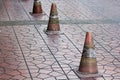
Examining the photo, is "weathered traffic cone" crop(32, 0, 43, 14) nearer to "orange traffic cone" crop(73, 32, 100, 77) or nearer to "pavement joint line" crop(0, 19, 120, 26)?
"pavement joint line" crop(0, 19, 120, 26)

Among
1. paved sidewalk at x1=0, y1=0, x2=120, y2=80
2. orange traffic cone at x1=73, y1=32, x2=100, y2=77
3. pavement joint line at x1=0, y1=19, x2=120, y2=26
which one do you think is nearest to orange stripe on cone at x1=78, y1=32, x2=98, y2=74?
orange traffic cone at x1=73, y1=32, x2=100, y2=77

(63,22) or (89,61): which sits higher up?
(89,61)

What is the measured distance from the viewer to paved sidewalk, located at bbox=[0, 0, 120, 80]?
5.23 m

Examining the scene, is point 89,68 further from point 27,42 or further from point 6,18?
point 6,18

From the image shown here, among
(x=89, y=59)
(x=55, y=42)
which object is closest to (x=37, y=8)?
(x=55, y=42)

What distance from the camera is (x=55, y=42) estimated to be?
677cm

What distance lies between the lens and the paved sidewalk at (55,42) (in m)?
5.23

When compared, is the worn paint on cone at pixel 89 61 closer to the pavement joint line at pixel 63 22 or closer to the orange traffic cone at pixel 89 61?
the orange traffic cone at pixel 89 61

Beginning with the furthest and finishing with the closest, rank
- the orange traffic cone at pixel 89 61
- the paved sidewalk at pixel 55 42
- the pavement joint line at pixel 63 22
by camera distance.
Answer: the pavement joint line at pixel 63 22
the paved sidewalk at pixel 55 42
the orange traffic cone at pixel 89 61

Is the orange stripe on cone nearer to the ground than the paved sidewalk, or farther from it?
farther from it

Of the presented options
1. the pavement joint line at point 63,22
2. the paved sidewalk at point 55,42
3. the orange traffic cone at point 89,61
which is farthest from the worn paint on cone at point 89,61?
the pavement joint line at point 63,22

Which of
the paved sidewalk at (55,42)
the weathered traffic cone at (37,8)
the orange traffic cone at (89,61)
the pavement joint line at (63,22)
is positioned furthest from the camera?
the weathered traffic cone at (37,8)

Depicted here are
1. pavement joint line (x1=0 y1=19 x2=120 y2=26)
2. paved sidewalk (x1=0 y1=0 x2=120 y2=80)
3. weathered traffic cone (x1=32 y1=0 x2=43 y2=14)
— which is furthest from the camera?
weathered traffic cone (x1=32 y1=0 x2=43 y2=14)

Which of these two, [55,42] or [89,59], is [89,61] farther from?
[55,42]
